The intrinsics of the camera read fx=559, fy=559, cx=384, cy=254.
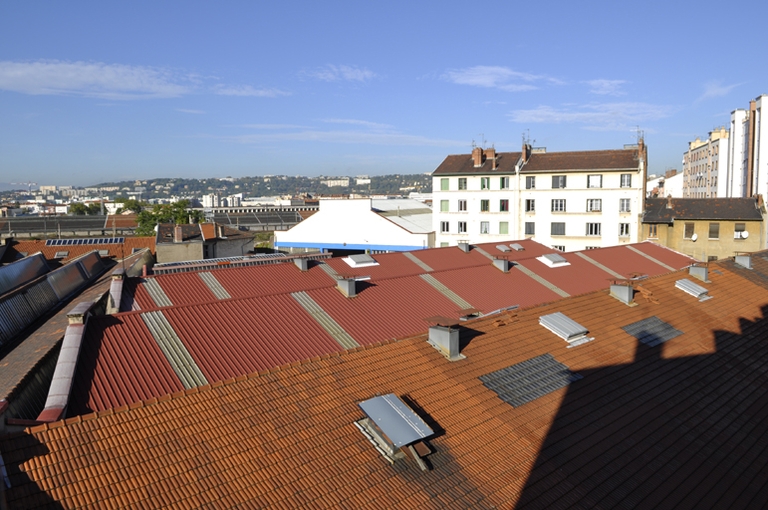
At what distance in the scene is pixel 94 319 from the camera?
1442cm

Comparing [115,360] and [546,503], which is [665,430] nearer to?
[546,503]

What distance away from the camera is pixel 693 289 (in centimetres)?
2042

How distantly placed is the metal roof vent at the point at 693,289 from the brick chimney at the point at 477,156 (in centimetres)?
3419

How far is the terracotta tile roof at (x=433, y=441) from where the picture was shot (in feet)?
25.3

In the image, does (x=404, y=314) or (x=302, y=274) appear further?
(x=302, y=274)

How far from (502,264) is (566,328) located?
13.3m

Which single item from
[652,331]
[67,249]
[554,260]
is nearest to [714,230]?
[554,260]

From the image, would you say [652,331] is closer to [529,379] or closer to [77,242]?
[529,379]

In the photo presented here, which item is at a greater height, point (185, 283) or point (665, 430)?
point (185, 283)

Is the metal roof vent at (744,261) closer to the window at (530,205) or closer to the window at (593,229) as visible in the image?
the window at (593,229)

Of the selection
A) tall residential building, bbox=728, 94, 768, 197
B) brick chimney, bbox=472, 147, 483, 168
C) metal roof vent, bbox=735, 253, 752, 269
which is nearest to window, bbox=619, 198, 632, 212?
brick chimney, bbox=472, 147, 483, 168

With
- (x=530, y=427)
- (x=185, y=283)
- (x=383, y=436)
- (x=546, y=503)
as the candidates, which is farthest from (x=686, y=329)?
(x=185, y=283)

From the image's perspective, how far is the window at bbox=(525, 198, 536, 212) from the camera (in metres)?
51.2

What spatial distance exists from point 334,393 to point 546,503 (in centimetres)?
400
